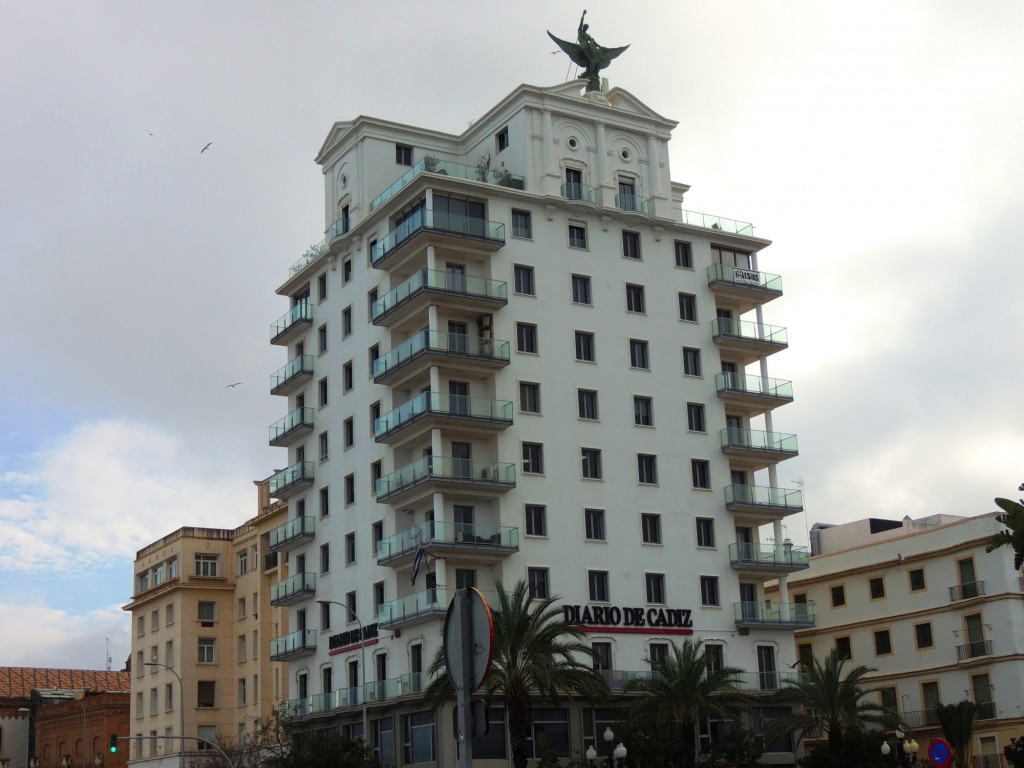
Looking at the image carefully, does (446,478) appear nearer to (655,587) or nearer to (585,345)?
(585,345)

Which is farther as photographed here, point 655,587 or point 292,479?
point 292,479

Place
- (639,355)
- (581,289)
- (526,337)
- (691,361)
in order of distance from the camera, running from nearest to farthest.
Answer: (526,337)
(581,289)
(639,355)
(691,361)

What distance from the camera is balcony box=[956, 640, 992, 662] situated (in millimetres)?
73125

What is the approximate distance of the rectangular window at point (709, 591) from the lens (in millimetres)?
66081

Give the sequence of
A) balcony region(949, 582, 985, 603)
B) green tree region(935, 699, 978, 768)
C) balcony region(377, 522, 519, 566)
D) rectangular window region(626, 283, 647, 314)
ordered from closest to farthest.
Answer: balcony region(377, 522, 519, 566) → rectangular window region(626, 283, 647, 314) → green tree region(935, 699, 978, 768) → balcony region(949, 582, 985, 603)

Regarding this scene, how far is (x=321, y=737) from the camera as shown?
57.2 m

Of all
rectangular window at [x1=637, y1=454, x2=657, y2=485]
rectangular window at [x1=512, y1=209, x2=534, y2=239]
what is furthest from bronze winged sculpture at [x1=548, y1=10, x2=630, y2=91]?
rectangular window at [x1=637, y1=454, x2=657, y2=485]

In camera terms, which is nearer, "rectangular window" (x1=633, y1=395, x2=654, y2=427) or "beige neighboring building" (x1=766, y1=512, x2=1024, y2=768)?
"rectangular window" (x1=633, y1=395, x2=654, y2=427)

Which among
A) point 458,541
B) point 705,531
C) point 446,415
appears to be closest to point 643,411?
point 705,531

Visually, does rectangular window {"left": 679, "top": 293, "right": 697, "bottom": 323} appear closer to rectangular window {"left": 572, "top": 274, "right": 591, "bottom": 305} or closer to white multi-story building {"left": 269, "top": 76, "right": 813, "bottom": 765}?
white multi-story building {"left": 269, "top": 76, "right": 813, "bottom": 765}

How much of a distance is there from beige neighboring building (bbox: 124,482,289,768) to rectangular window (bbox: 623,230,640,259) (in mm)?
31137

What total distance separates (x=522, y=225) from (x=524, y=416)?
9788 mm

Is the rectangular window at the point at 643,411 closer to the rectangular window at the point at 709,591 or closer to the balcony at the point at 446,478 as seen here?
the balcony at the point at 446,478

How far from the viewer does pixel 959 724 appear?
6981 centimetres
